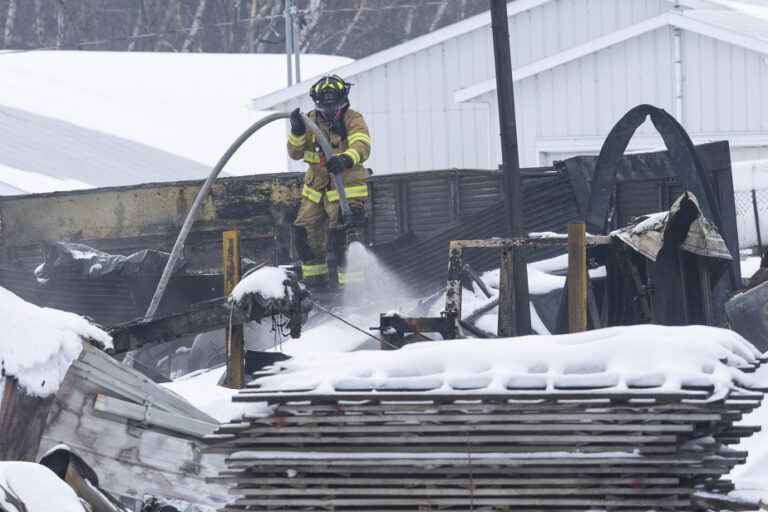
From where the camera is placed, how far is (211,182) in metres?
12.4

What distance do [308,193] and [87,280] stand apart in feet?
8.98

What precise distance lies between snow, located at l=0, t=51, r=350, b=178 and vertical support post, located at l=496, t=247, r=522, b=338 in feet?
64.2

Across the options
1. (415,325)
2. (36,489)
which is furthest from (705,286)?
(36,489)

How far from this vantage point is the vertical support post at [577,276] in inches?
412

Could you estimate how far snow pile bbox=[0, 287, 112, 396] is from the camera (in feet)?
25.6

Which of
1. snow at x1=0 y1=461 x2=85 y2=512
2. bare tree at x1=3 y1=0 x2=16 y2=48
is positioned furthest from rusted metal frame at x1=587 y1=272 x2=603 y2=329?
bare tree at x1=3 y1=0 x2=16 y2=48

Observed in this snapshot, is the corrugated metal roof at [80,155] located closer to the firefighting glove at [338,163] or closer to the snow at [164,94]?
the snow at [164,94]

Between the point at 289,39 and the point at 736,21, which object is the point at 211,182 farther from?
the point at 289,39

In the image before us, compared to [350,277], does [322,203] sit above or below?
above

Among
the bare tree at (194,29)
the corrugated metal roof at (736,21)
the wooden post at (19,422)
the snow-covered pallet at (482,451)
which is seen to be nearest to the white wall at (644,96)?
the corrugated metal roof at (736,21)

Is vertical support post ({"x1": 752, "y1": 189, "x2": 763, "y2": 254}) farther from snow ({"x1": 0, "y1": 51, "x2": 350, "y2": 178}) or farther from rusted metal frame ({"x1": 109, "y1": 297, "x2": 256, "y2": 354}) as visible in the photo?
snow ({"x1": 0, "y1": 51, "x2": 350, "y2": 178})

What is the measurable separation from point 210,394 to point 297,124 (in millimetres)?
2703

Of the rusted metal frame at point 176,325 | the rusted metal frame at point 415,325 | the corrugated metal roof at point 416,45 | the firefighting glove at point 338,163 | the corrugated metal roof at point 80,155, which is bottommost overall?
the rusted metal frame at point 415,325

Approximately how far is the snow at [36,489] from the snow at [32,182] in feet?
57.1
